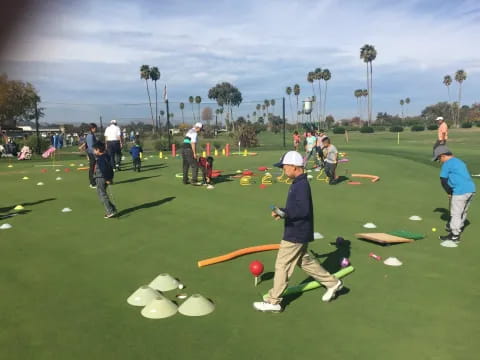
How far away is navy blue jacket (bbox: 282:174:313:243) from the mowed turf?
0.94 meters

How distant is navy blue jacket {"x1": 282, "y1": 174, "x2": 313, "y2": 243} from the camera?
511cm

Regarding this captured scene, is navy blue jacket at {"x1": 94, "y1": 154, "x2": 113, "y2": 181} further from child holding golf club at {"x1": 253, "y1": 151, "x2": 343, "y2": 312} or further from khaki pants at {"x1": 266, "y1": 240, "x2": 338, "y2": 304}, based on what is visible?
khaki pants at {"x1": 266, "y1": 240, "x2": 338, "y2": 304}

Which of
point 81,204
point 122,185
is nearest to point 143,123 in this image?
point 122,185

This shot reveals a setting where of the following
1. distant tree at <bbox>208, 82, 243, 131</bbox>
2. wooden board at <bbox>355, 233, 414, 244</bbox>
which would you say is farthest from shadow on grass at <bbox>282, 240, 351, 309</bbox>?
distant tree at <bbox>208, 82, 243, 131</bbox>

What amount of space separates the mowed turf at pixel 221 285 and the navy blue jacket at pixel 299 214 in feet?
3.10

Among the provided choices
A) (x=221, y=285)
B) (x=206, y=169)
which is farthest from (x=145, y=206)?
(x=221, y=285)

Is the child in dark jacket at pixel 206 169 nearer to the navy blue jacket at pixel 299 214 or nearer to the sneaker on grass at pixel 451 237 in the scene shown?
the sneaker on grass at pixel 451 237

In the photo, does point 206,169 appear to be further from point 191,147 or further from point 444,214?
point 444,214

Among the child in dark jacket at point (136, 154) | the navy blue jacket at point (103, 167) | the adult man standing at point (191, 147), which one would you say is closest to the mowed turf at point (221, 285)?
the navy blue jacket at point (103, 167)

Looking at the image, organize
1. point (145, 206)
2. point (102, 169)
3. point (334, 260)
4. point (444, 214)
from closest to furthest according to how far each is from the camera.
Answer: point (334, 260) → point (102, 169) → point (444, 214) → point (145, 206)

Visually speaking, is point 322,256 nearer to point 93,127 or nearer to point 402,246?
point 402,246

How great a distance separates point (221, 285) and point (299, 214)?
1749 millimetres

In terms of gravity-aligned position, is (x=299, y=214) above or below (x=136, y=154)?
below

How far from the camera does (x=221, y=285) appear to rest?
6.00 m
